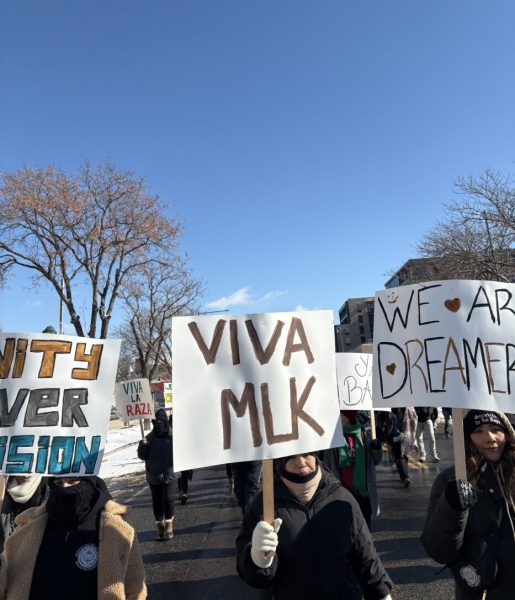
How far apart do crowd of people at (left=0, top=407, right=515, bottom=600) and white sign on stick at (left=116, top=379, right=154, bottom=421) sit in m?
7.03

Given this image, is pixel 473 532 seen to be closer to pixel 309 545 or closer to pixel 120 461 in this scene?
pixel 309 545

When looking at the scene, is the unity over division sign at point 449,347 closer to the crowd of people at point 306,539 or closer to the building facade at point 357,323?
the crowd of people at point 306,539

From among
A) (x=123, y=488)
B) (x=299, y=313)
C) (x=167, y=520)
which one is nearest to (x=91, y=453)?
(x=299, y=313)

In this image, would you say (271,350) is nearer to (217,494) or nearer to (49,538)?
(49,538)

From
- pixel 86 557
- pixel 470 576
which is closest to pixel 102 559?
pixel 86 557

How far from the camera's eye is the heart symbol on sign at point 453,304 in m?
2.67

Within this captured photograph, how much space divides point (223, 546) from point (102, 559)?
13.2 feet

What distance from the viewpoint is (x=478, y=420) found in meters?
2.46

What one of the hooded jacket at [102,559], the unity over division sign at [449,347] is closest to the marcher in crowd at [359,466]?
the unity over division sign at [449,347]

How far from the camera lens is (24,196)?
16688 mm

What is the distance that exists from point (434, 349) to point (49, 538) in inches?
86.2

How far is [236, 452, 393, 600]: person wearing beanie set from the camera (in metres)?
2.15

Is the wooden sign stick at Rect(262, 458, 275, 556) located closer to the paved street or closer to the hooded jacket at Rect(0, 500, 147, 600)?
the hooded jacket at Rect(0, 500, 147, 600)

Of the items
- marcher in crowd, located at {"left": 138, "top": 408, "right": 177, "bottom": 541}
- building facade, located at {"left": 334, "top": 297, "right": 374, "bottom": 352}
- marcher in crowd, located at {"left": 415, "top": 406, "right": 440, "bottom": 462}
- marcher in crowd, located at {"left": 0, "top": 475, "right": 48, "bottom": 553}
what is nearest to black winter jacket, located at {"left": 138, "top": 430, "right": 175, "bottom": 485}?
marcher in crowd, located at {"left": 138, "top": 408, "right": 177, "bottom": 541}
